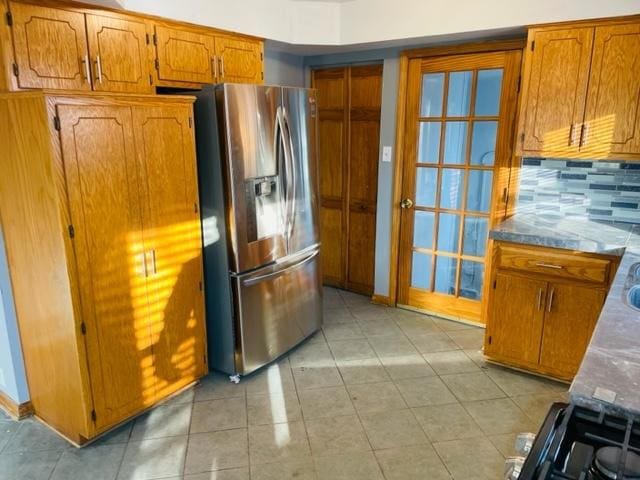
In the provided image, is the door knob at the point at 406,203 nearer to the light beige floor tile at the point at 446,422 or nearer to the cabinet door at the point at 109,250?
the light beige floor tile at the point at 446,422

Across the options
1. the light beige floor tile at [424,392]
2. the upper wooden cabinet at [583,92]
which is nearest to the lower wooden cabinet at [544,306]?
the light beige floor tile at [424,392]

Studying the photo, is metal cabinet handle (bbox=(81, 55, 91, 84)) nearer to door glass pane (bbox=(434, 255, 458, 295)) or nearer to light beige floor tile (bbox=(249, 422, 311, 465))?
light beige floor tile (bbox=(249, 422, 311, 465))

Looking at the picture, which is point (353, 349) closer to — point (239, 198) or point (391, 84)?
point (239, 198)

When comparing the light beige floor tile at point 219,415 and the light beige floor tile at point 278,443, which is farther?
the light beige floor tile at point 219,415

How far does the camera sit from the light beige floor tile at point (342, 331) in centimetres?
350

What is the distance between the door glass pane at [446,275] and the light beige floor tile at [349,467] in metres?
1.85

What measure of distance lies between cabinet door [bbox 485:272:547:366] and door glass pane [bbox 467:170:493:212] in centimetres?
82

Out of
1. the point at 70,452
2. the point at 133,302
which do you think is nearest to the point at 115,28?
the point at 133,302

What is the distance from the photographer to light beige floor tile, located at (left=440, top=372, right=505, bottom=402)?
2.74m

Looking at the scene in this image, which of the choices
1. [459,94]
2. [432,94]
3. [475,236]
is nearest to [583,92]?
[459,94]

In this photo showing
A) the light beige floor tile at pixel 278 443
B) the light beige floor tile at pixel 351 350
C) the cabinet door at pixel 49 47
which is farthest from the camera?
the light beige floor tile at pixel 351 350

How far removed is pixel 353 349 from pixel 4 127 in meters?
2.42

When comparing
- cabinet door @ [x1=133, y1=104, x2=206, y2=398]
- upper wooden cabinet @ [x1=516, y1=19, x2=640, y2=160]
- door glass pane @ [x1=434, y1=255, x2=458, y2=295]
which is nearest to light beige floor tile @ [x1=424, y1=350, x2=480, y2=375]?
door glass pane @ [x1=434, y1=255, x2=458, y2=295]

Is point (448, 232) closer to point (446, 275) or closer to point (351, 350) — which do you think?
point (446, 275)
